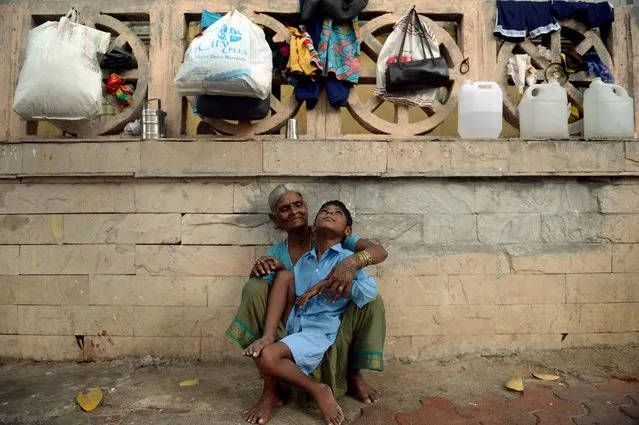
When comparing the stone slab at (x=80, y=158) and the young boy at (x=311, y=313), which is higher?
the stone slab at (x=80, y=158)

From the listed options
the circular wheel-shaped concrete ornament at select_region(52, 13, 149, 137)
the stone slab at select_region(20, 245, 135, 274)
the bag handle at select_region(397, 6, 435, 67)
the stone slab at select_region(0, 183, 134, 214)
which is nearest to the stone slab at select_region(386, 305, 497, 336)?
the bag handle at select_region(397, 6, 435, 67)

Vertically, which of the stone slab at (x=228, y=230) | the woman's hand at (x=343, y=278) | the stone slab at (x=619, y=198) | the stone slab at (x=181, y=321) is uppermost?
the stone slab at (x=619, y=198)

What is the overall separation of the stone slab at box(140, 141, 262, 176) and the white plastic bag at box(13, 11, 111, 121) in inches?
23.7

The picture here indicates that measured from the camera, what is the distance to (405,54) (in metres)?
4.14

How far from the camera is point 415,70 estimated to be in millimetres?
4027

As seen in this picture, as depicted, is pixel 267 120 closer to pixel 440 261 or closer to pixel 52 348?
pixel 440 261

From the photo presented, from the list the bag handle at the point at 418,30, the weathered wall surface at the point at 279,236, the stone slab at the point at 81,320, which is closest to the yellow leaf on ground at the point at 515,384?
the weathered wall surface at the point at 279,236

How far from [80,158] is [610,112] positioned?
4.47 metres

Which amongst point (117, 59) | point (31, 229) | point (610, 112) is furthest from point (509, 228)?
point (31, 229)

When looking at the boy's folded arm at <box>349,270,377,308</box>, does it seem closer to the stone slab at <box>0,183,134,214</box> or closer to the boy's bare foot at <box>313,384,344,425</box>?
the boy's bare foot at <box>313,384,344,425</box>

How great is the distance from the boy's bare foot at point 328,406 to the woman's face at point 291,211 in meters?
1.15

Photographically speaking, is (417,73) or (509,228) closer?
(417,73)

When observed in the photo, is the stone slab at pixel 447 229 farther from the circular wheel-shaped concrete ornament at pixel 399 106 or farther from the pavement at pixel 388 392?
the pavement at pixel 388 392

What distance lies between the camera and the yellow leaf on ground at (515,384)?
350cm
